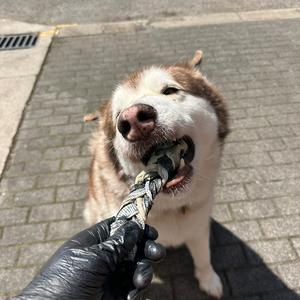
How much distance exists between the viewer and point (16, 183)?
13.4ft

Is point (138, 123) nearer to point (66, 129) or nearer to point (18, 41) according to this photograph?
point (66, 129)

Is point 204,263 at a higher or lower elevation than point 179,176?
lower

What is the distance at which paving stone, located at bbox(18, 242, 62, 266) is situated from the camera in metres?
3.24

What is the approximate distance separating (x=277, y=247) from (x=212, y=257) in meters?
0.59

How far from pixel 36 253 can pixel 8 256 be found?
0.26 meters

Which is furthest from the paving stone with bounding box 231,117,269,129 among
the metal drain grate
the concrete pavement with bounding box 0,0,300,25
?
the metal drain grate

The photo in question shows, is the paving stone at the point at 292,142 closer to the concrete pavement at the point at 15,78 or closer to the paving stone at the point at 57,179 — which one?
the paving stone at the point at 57,179

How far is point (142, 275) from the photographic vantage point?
1511 millimetres

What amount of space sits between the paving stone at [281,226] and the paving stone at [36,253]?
6.50 ft

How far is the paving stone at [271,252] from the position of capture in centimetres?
312

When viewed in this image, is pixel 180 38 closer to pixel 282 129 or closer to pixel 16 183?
pixel 282 129

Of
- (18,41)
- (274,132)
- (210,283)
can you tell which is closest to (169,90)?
(210,283)

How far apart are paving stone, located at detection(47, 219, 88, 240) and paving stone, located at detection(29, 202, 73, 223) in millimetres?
85

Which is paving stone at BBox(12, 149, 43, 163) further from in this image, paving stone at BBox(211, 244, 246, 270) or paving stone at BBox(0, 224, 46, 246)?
paving stone at BBox(211, 244, 246, 270)
